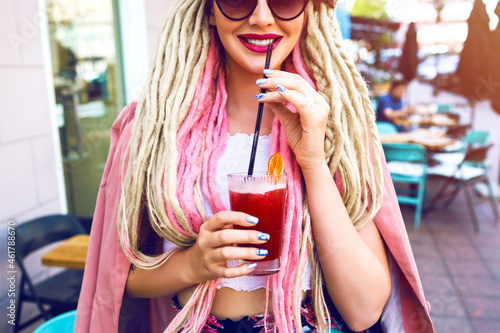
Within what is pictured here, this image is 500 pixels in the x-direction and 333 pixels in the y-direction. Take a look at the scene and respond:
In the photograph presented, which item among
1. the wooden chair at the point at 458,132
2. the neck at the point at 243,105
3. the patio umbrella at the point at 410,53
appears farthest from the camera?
the patio umbrella at the point at 410,53

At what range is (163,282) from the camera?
113 centimetres

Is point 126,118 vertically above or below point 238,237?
above

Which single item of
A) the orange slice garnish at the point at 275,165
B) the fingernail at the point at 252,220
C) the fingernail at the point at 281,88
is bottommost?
the fingernail at the point at 252,220

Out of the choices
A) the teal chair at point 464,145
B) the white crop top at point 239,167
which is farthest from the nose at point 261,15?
the teal chair at point 464,145

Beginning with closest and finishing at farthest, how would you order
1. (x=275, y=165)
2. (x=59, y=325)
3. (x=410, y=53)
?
(x=275, y=165) < (x=59, y=325) < (x=410, y=53)

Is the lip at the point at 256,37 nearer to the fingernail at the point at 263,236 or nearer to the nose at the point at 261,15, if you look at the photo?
the nose at the point at 261,15

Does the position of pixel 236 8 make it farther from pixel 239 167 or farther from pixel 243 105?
pixel 239 167

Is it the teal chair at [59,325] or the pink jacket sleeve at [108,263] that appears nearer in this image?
the pink jacket sleeve at [108,263]

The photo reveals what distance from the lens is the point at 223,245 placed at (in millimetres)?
971

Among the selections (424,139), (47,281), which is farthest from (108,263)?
(424,139)

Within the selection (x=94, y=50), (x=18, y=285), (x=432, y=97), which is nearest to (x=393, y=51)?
(x=432, y=97)

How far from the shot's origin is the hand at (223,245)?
913 millimetres

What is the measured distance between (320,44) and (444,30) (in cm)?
591

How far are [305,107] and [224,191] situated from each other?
0.37 metres
